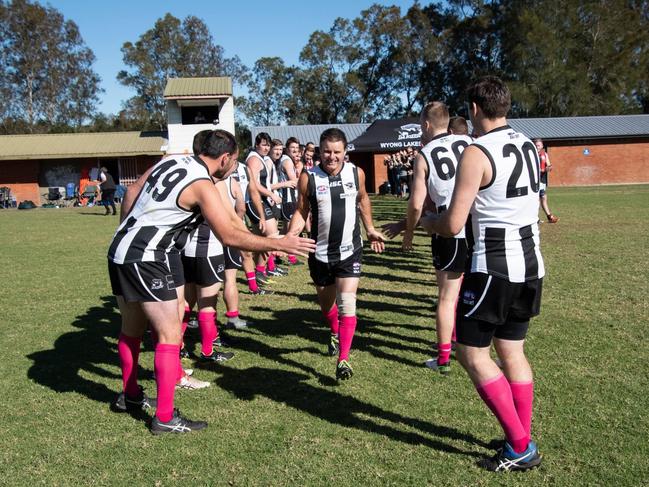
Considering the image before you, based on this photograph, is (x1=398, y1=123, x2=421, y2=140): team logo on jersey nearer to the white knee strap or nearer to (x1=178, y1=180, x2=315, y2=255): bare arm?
the white knee strap

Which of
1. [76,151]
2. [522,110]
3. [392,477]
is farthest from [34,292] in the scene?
[522,110]

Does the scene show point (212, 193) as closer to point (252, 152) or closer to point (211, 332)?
point (211, 332)

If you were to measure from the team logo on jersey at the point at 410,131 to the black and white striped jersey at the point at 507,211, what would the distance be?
24.5m

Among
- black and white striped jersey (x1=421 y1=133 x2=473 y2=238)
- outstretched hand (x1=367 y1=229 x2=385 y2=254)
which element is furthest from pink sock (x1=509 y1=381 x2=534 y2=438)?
outstretched hand (x1=367 y1=229 x2=385 y2=254)

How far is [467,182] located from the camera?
312cm

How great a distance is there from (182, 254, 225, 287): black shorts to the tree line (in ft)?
155

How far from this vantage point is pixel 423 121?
5.10 meters

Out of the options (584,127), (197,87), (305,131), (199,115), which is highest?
(197,87)

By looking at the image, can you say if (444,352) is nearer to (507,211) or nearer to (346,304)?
(346,304)

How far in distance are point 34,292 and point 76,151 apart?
97.8 feet

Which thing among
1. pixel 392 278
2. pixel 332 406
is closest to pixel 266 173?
pixel 392 278

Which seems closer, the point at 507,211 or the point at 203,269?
the point at 507,211

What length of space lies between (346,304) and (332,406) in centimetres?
93

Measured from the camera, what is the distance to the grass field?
351 cm
